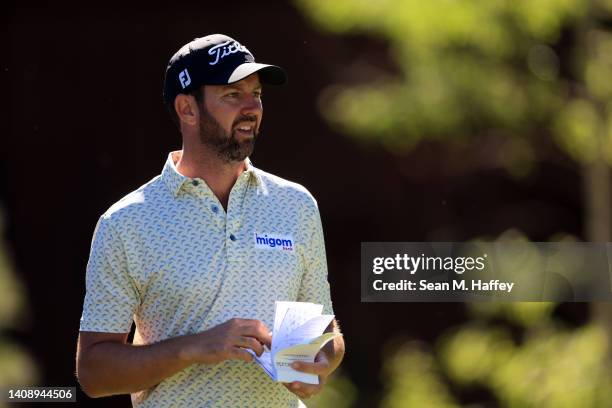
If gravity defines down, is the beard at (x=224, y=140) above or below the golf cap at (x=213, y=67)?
below

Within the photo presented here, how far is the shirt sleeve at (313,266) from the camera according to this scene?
2.77m

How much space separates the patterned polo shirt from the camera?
8.56 feet

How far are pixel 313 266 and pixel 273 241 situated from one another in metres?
0.14

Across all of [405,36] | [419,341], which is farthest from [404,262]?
[405,36]

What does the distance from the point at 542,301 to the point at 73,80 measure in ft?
6.04

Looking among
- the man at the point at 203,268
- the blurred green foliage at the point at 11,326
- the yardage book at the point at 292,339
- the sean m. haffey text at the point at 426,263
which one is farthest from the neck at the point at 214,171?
the sean m. haffey text at the point at 426,263

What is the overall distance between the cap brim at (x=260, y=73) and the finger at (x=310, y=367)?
679 millimetres

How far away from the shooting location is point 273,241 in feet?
8.83

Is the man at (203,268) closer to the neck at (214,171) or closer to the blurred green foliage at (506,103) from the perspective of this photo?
the neck at (214,171)

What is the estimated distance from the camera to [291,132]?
4242 mm

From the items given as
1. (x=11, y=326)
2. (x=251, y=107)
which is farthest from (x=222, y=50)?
(x=11, y=326)

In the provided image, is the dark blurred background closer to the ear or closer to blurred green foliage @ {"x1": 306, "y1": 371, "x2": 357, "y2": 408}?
blurred green foliage @ {"x1": 306, "y1": 371, "x2": 357, "y2": 408}

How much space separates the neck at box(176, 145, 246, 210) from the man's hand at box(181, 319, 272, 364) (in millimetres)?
406

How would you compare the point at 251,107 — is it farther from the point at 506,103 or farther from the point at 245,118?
the point at 506,103
